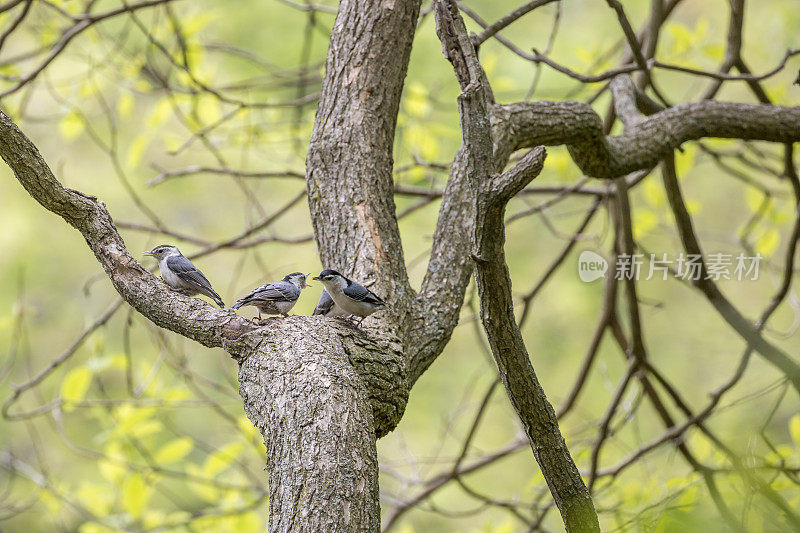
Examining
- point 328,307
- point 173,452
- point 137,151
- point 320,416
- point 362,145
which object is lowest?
point 320,416

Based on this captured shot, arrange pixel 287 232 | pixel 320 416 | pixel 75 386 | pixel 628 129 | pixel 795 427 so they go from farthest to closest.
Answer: pixel 287 232 → pixel 75 386 → pixel 795 427 → pixel 628 129 → pixel 320 416

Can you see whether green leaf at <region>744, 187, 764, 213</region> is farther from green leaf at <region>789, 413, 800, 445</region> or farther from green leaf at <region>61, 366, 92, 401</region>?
green leaf at <region>61, 366, 92, 401</region>

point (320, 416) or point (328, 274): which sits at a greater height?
point (328, 274)

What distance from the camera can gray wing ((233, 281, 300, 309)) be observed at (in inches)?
85.7

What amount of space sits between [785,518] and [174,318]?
56.4 inches

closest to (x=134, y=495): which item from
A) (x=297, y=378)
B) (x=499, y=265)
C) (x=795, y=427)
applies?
(x=297, y=378)

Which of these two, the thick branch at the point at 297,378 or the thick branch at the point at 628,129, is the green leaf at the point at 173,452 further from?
the thick branch at the point at 628,129

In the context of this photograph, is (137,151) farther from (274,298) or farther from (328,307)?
(328,307)

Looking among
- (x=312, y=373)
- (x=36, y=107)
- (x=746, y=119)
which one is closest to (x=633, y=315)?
(x=746, y=119)

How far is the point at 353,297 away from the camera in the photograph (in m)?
1.97

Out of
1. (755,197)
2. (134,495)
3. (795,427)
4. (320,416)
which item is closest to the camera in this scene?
(320,416)

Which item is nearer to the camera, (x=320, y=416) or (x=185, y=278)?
(x=320, y=416)

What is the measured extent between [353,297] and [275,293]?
1.11ft

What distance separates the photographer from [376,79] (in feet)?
8.03
